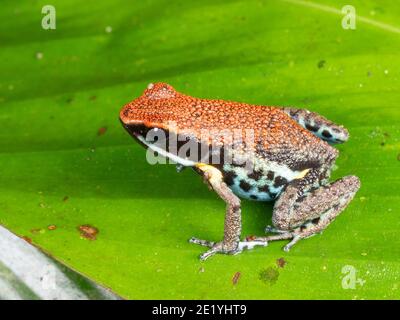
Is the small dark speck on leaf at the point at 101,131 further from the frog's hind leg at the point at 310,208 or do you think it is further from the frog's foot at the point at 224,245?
the frog's hind leg at the point at 310,208

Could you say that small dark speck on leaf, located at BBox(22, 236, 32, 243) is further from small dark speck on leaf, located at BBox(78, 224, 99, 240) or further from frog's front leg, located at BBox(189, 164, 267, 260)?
frog's front leg, located at BBox(189, 164, 267, 260)

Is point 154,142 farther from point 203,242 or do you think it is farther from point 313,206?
point 313,206

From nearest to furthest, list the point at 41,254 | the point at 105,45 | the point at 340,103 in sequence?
the point at 41,254, the point at 340,103, the point at 105,45

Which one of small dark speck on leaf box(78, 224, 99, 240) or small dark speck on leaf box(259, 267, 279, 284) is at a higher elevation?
small dark speck on leaf box(78, 224, 99, 240)

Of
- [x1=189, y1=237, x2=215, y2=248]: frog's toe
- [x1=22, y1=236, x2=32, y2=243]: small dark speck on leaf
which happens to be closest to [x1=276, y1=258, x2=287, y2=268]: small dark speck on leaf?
[x1=189, y1=237, x2=215, y2=248]: frog's toe

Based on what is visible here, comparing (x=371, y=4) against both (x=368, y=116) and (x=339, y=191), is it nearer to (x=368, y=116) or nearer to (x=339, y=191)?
(x=368, y=116)

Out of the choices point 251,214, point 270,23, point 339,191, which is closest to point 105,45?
point 270,23

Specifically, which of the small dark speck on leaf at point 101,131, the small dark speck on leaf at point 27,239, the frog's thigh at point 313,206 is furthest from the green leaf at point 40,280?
the frog's thigh at point 313,206
